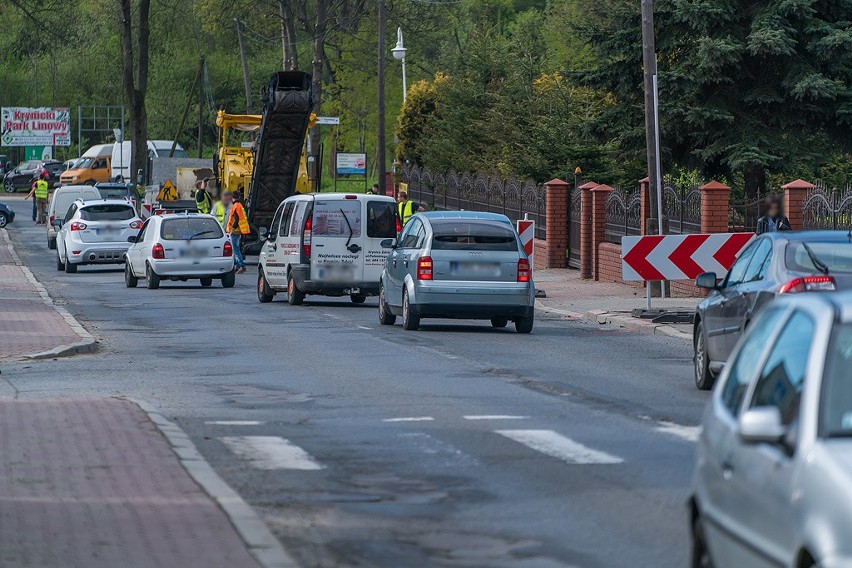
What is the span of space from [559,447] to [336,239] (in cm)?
1635

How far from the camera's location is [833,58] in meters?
34.2

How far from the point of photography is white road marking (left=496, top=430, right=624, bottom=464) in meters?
10.8

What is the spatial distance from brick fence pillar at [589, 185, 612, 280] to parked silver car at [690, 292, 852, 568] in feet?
93.7

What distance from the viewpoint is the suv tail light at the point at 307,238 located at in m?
27.4

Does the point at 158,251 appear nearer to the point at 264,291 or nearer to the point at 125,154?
the point at 264,291

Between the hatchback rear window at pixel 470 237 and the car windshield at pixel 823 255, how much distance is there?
8.07 metres

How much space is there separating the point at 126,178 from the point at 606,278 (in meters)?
55.5

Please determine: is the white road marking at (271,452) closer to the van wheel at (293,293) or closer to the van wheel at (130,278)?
the van wheel at (293,293)

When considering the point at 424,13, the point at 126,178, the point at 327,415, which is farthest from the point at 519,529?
the point at 126,178

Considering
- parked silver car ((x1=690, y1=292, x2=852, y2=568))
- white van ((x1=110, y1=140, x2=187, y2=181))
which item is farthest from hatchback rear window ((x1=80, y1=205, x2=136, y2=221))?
white van ((x1=110, y1=140, x2=187, y2=181))

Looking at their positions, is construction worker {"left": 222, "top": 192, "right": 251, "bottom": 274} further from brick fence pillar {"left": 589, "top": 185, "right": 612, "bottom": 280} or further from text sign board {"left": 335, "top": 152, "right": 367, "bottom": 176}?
text sign board {"left": 335, "top": 152, "right": 367, "bottom": 176}

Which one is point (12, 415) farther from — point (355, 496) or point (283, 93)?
point (283, 93)

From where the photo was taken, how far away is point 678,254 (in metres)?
24.0

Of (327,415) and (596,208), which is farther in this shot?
(596,208)
